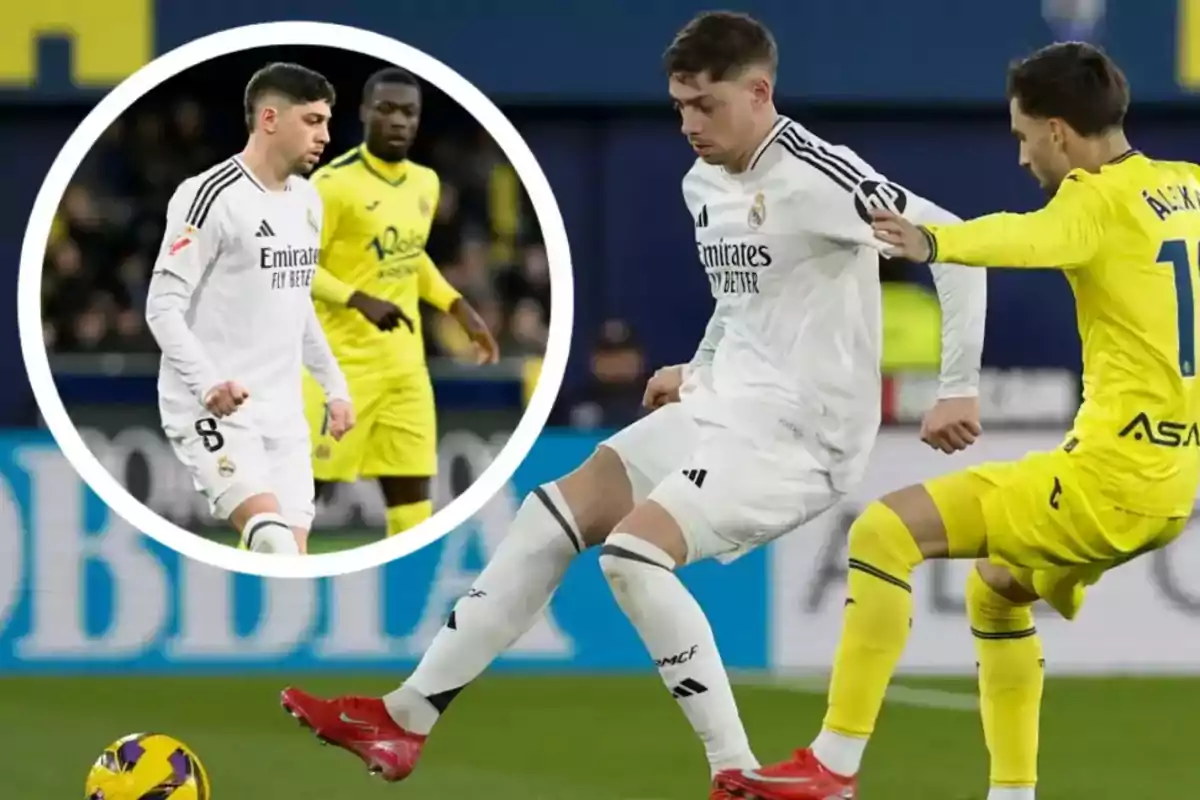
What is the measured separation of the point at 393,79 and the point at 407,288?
2.37 ft

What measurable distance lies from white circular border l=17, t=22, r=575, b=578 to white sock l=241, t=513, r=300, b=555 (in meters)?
0.07

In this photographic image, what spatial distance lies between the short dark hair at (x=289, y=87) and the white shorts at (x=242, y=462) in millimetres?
950

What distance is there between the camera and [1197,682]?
1104cm

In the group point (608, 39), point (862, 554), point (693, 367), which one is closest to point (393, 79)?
point (693, 367)

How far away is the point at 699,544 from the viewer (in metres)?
6.11

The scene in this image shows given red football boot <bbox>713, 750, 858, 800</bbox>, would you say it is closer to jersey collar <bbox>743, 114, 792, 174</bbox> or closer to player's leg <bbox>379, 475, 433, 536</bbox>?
jersey collar <bbox>743, 114, 792, 174</bbox>

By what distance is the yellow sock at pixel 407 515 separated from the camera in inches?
380

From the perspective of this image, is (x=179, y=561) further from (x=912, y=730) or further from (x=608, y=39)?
(x=608, y=39)

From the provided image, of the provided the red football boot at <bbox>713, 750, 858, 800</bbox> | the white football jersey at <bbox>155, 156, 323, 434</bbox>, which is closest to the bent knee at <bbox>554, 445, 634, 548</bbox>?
the red football boot at <bbox>713, 750, 858, 800</bbox>

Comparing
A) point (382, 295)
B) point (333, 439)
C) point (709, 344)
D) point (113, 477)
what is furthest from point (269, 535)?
point (113, 477)

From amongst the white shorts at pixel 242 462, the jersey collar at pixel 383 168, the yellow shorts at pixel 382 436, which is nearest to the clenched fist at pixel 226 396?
the white shorts at pixel 242 462

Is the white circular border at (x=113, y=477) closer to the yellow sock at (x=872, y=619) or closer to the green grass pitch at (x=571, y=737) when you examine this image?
the green grass pitch at (x=571, y=737)

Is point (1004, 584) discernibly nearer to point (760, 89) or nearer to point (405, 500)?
point (760, 89)

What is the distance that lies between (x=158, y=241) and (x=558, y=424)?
4333 millimetres
